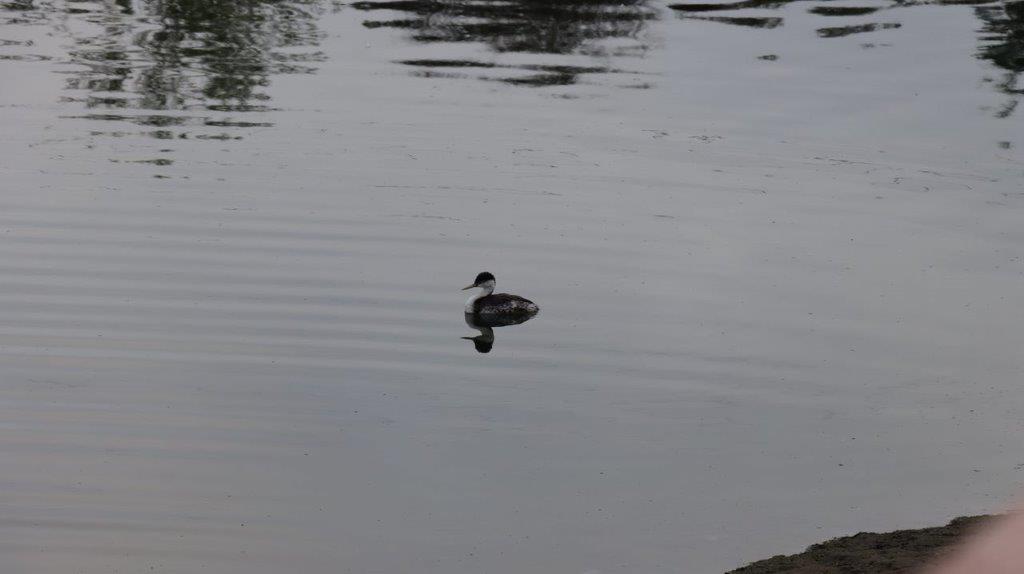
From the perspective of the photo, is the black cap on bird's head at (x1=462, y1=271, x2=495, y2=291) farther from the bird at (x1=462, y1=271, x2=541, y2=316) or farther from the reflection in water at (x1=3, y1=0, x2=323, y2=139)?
the reflection in water at (x1=3, y1=0, x2=323, y2=139)

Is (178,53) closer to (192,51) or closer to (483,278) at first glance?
(192,51)

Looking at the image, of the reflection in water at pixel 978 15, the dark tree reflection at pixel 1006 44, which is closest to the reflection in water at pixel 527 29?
the reflection in water at pixel 978 15

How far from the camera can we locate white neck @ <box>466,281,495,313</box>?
57.4 feet

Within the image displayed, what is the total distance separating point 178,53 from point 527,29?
6.97m

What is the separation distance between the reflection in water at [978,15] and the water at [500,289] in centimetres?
24

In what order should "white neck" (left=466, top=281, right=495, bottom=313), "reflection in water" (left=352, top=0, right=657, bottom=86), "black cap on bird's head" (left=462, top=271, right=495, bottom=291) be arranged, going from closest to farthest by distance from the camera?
"white neck" (left=466, top=281, right=495, bottom=313) → "black cap on bird's head" (left=462, top=271, right=495, bottom=291) → "reflection in water" (left=352, top=0, right=657, bottom=86)

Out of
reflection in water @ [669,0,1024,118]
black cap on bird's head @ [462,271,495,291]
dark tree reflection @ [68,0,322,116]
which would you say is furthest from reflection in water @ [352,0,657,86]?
black cap on bird's head @ [462,271,495,291]

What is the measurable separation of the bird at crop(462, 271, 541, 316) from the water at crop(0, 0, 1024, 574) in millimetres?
274

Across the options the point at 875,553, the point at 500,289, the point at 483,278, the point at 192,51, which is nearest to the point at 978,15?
the point at 192,51

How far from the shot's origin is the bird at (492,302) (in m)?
17.3

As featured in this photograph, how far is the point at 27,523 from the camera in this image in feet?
39.1

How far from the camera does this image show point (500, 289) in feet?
59.8

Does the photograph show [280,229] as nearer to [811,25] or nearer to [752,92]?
[752,92]

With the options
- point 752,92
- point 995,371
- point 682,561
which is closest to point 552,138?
point 752,92
